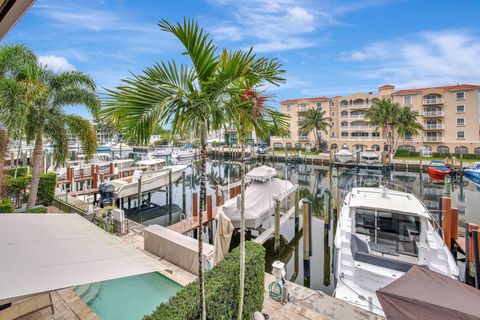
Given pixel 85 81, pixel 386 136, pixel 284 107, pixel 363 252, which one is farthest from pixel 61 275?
pixel 284 107

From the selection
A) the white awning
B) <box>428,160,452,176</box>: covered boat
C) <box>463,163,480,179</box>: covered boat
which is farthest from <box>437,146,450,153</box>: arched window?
the white awning

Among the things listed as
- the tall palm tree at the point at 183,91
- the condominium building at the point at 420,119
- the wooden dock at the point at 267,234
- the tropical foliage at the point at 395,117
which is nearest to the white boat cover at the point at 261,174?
the wooden dock at the point at 267,234

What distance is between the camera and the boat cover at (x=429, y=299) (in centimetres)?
366

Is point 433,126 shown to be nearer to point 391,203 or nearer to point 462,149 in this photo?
point 462,149

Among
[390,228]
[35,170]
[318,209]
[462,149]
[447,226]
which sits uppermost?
[462,149]

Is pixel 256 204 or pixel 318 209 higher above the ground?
pixel 256 204

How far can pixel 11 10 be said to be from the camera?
1.67m

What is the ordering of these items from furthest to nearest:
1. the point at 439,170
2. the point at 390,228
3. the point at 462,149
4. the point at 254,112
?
the point at 462,149
the point at 439,170
the point at 390,228
the point at 254,112

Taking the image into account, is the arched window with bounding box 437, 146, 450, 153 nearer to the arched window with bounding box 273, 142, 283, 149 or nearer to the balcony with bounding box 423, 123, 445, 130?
the balcony with bounding box 423, 123, 445, 130

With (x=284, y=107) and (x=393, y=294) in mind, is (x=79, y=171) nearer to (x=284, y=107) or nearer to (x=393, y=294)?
(x=393, y=294)

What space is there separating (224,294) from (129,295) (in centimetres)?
396

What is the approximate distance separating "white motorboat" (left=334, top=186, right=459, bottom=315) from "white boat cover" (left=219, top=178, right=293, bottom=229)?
4047 mm

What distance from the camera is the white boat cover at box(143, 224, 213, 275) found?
7605 mm

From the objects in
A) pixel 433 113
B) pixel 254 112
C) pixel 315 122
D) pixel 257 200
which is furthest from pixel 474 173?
pixel 254 112
